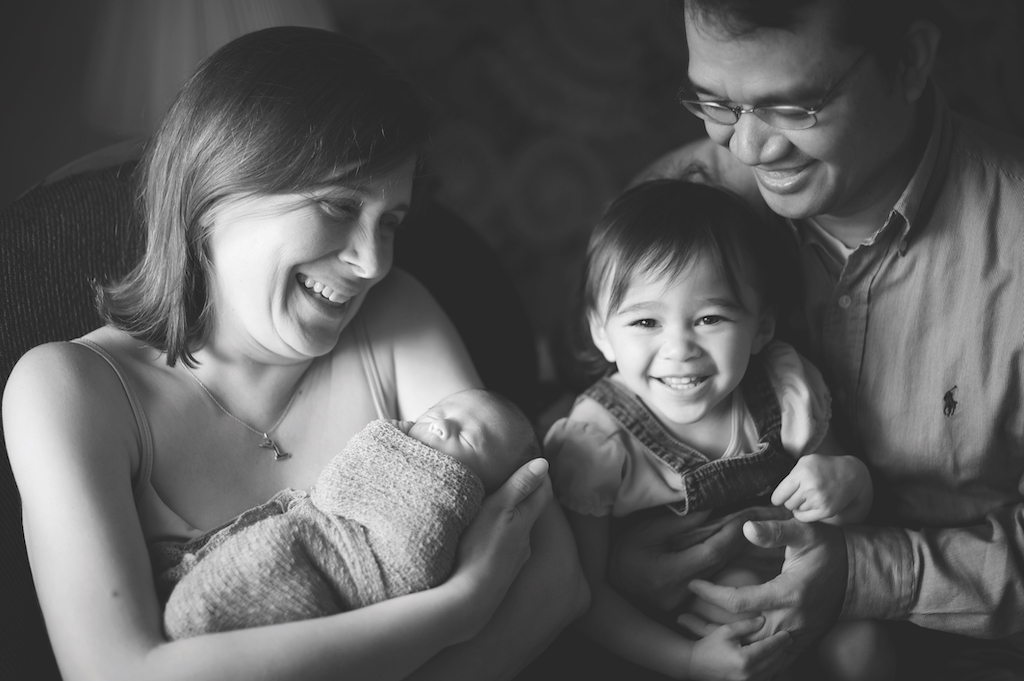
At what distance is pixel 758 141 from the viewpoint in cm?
141

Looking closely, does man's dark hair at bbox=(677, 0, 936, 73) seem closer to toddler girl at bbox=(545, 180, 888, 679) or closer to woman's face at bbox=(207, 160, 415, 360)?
toddler girl at bbox=(545, 180, 888, 679)

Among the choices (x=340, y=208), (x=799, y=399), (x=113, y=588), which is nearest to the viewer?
(x=113, y=588)

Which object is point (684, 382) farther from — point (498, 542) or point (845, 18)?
point (845, 18)

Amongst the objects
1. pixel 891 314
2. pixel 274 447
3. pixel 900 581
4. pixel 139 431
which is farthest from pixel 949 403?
pixel 139 431

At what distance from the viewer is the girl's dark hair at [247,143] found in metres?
1.26

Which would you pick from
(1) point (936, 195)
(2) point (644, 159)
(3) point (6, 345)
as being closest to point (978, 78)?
(2) point (644, 159)

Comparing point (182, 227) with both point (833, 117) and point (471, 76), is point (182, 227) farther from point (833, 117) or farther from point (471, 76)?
point (471, 76)

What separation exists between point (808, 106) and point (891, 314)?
45 cm

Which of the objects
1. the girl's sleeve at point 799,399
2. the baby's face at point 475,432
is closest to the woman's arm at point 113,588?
the baby's face at point 475,432

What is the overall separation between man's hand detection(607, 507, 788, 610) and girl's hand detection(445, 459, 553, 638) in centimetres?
24

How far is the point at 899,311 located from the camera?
1545mm

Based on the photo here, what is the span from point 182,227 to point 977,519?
1538mm

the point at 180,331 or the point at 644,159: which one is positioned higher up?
the point at 180,331

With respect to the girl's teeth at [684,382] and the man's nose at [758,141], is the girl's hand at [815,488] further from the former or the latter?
the man's nose at [758,141]
